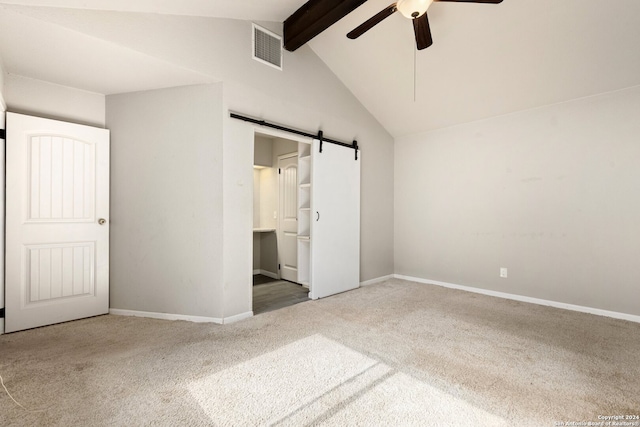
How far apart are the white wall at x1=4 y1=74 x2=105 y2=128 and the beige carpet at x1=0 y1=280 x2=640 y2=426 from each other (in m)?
2.08

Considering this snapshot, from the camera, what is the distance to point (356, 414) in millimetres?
1614

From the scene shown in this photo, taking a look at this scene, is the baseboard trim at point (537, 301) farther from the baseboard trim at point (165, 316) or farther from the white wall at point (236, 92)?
the baseboard trim at point (165, 316)

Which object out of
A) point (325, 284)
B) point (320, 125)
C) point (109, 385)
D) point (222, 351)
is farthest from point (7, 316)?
point (320, 125)

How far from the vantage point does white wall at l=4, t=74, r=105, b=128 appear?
9.01ft

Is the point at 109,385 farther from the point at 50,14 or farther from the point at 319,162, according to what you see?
the point at 319,162

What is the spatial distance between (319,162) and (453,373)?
270 centimetres

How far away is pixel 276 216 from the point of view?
514 cm

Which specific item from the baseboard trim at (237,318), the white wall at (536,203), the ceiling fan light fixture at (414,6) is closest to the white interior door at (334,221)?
the baseboard trim at (237,318)

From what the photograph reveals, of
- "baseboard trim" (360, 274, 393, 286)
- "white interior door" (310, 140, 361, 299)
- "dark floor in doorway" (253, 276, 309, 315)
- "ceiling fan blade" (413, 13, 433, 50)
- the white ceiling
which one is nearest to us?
the white ceiling

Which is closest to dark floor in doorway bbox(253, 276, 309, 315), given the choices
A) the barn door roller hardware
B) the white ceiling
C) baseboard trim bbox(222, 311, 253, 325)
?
baseboard trim bbox(222, 311, 253, 325)

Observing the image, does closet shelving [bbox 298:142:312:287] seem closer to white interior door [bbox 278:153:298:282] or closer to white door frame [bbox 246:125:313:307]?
white interior door [bbox 278:153:298:282]

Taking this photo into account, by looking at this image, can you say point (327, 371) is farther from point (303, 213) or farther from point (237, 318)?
point (303, 213)

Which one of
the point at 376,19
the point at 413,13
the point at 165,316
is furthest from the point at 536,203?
the point at 165,316

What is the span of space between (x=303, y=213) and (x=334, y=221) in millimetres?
580
